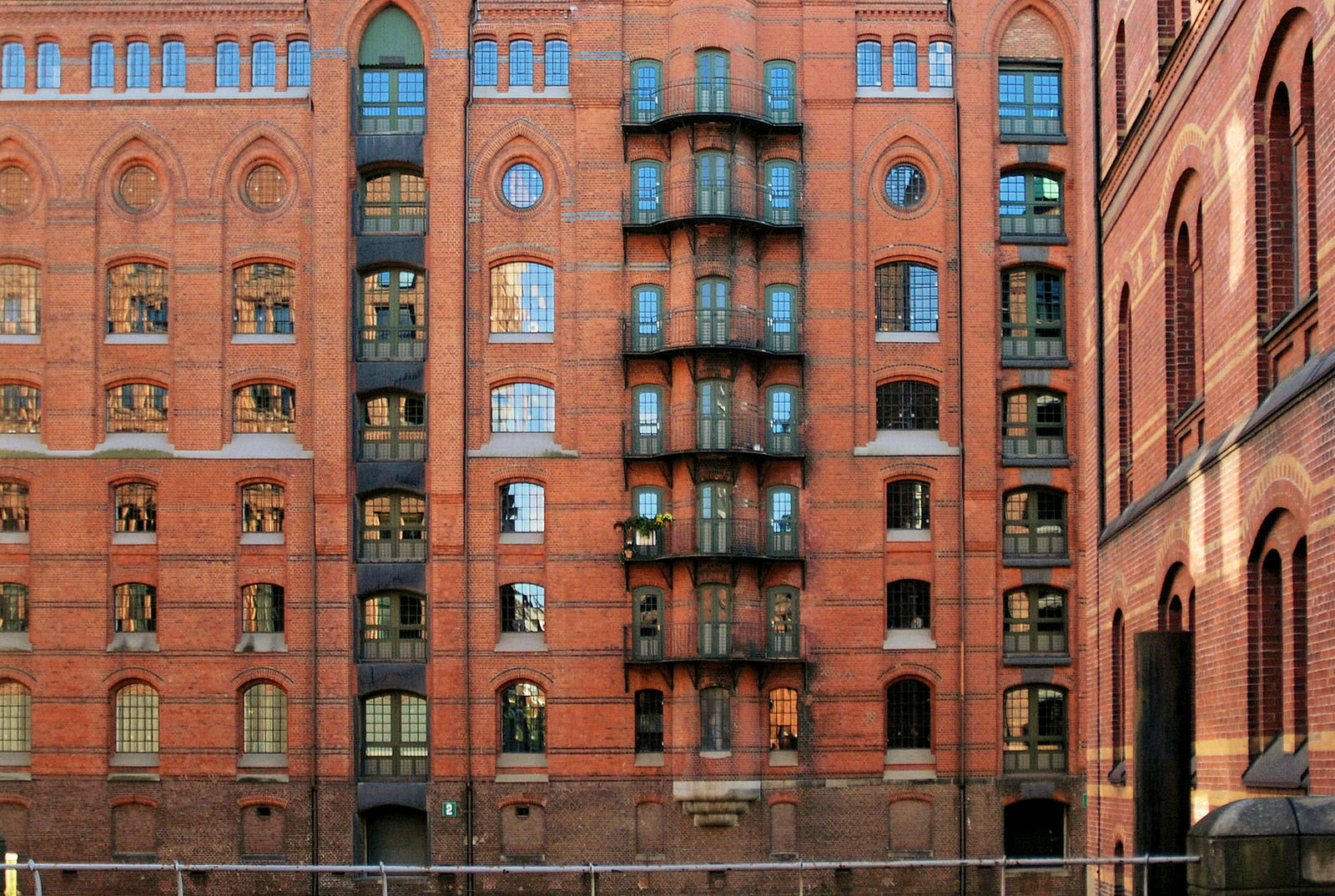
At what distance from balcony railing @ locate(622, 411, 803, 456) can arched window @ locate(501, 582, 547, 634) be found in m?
4.06

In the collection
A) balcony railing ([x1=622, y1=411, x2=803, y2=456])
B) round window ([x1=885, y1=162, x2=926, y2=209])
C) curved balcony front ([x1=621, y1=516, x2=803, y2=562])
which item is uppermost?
round window ([x1=885, y1=162, x2=926, y2=209])

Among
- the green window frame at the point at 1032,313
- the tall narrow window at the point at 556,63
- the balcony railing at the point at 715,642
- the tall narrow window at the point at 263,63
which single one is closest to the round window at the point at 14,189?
the tall narrow window at the point at 263,63

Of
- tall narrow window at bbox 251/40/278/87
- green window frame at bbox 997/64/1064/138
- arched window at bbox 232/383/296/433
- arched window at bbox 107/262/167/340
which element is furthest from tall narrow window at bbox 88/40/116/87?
green window frame at bbox 997/64/1064/138

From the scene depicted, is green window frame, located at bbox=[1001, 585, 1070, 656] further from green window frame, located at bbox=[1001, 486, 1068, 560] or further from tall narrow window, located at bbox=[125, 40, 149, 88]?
tall narrow window, located at bbox=[125, 40, 149, 88]

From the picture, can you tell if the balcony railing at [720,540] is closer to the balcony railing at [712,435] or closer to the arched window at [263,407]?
the balcony railing at [712,435]

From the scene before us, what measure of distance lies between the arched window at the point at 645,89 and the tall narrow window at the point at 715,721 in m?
13.8

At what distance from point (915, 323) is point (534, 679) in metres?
12.5

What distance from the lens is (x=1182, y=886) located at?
11.3 m

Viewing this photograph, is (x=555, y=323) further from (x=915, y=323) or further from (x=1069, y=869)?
(x=1069, y=869)

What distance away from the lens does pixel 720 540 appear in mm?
41438

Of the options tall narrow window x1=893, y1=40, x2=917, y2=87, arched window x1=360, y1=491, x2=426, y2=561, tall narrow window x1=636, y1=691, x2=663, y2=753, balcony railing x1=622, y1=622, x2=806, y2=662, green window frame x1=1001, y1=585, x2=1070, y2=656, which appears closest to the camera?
balcony railing x1=622, y1=622, x2=806, y2=662

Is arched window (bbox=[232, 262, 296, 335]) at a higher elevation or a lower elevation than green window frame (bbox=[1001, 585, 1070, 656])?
higher

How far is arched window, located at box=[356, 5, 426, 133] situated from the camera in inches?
1708

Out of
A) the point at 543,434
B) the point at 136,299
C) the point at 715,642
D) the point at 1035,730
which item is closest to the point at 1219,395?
the point at 715,642
